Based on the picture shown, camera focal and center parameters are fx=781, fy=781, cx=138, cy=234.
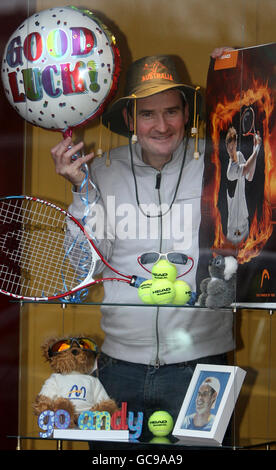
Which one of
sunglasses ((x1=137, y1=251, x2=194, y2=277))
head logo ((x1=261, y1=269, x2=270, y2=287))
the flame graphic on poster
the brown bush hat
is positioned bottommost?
head logo ((x1=261, y1=269, x2=270, y2=287))

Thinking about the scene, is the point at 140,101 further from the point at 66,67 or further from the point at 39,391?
the point at 39,391

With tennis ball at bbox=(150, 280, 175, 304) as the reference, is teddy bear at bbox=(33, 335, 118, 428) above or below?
below

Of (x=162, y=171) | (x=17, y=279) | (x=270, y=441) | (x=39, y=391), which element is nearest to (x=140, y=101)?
(x=162, y=171)

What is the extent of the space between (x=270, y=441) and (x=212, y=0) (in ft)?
4.94

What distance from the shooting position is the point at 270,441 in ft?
8.61

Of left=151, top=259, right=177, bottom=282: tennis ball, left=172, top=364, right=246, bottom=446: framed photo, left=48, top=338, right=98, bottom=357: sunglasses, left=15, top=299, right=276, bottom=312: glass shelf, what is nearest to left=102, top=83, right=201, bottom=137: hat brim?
left=151, top=259, right=177, bottom=282: tennis ball

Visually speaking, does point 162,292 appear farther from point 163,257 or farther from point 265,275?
point 265,275

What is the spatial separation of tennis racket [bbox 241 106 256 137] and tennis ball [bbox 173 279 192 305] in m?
0.54

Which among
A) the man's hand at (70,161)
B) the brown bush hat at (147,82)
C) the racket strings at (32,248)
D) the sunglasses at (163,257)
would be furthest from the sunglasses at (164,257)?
the brown bush hat at (147,82)

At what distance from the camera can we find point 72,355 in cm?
257

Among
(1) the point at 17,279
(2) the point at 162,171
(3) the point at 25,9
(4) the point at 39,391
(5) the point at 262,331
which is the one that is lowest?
(4) the point at 39,391

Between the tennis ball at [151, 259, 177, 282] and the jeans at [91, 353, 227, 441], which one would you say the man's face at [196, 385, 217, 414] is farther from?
the tennis ball at [151, 259, 177, 282]

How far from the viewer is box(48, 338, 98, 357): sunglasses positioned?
A: 2.59 metres

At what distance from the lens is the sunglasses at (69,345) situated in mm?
2592
